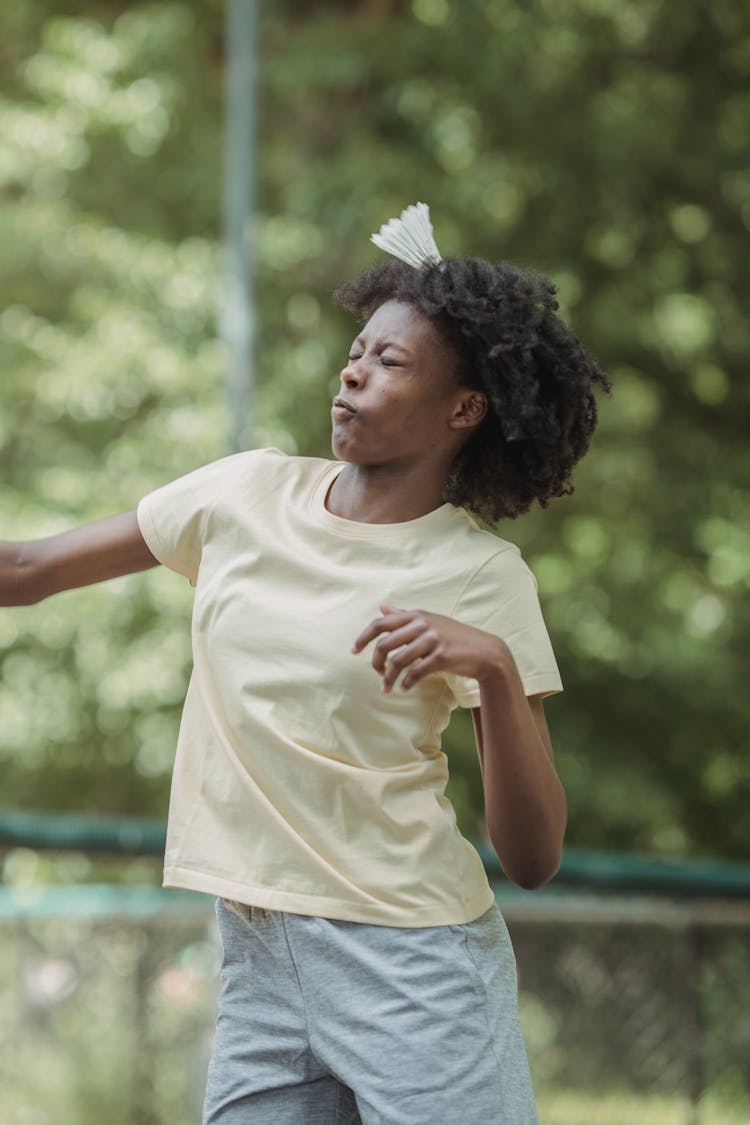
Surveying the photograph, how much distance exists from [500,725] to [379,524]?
0.34 metres

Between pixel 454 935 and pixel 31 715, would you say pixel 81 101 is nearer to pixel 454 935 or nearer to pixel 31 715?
pixel 31 715

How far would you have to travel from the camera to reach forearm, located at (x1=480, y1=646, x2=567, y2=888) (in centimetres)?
195

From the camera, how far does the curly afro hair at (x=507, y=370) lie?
2.19 m

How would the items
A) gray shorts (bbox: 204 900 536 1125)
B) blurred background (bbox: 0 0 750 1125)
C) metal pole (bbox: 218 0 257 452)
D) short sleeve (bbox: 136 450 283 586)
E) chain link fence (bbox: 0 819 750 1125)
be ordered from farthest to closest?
blurred background (bbox: 0 0 750 1125), metal pole (bbox: 218 0 257 452), chain link fence (bbox: 0 819 750 1125), short sleeve (bbox: 136 450 283 586), gray shorts (bbox: 204 900 536 1125)

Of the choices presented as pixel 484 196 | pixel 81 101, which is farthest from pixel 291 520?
pixel 81 101

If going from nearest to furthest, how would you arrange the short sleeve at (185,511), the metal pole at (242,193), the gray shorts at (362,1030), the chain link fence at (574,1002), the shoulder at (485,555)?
1. the gray shorts at (362,1030)
2. the shoulder at (485,555)
3. the short sleeve at (185,511)
4. the chain link fence at (574,1002)
5. the metal pole at (242,193)

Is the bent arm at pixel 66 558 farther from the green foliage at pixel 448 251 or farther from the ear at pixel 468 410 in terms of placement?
the green foliage at pixel 448 251

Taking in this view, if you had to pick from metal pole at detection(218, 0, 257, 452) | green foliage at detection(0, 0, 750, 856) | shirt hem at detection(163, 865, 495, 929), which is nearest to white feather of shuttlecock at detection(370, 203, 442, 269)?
shirt hem at detection(163, 865, 495, 929)

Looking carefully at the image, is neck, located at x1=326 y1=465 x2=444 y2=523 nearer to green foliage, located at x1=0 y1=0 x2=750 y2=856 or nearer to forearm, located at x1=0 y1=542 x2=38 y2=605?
forearm, located at x1=0 y1=542 x2=38 y2=605

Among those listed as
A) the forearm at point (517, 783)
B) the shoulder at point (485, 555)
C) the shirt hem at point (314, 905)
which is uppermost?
the shoulder at point (485, 555)

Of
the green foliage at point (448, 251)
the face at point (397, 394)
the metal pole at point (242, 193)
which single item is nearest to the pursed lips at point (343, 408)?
the face at point (397, 394)

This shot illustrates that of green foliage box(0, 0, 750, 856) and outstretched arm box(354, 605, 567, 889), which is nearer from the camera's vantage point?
outstretched arm box(354, 605, 567, 889)

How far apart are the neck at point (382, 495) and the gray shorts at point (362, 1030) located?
536mm

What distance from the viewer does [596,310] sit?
945cm
